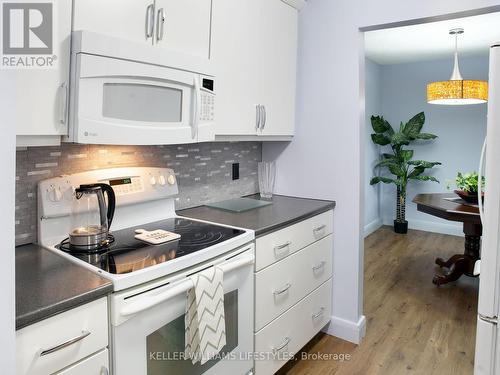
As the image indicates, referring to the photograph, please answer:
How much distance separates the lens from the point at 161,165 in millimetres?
2066

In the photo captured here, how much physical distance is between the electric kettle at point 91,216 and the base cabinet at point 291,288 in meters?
0.69

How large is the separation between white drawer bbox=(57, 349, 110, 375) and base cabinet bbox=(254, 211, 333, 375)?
0.82 meters

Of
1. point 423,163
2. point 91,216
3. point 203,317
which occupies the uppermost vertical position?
point 423,163

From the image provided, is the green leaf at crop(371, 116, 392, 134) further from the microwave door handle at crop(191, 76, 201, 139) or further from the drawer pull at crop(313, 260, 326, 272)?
the microwave door handle at crop(191, 76, 201, 139)

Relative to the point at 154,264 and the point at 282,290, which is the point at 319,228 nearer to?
the point at 282,290

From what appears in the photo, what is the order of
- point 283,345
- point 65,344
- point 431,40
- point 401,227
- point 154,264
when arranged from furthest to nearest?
point 401,227, point 431,40, point 283,345, point 154,264, point 65,344

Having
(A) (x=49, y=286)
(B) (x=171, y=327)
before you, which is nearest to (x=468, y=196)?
(B) (x=171, y=327)

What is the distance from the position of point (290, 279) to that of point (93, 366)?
3.89ft

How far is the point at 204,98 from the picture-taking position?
1.78 metres

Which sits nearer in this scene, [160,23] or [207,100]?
[160,23]

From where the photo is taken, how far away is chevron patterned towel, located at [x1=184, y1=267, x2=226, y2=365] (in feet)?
4.68

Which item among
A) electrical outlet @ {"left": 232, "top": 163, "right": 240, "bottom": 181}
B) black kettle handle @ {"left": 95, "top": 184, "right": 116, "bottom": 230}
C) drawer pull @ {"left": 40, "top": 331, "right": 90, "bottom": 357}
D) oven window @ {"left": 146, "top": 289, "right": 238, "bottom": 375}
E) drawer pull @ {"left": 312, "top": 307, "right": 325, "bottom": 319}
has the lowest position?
drawer pull @ {"left": 312, "top": 307, "right": 325, "bottom": 319}

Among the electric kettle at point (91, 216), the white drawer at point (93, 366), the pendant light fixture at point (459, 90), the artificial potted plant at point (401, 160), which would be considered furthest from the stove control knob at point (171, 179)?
the artificial potted plant at point (401, 160)

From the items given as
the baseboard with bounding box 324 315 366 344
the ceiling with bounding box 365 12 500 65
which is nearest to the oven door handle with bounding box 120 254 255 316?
the baseboard with bounding box 324 315 366 344
